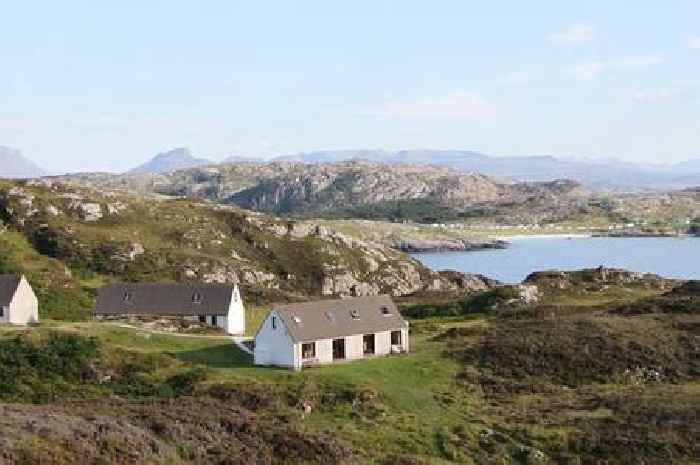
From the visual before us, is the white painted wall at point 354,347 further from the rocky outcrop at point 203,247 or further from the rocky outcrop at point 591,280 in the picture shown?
the rocky outcrop at point 591,280

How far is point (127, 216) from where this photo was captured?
13862 centimetres

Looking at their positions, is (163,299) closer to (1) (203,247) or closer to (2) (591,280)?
(1) (203,247)

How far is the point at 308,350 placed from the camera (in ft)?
228

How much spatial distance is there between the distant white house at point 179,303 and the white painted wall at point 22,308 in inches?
223

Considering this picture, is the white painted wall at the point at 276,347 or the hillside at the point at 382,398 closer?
the hillside at the point at 382,398

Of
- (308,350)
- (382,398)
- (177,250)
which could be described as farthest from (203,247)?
(382,398)

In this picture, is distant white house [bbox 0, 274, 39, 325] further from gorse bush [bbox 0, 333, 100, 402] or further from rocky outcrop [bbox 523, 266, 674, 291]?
rocky outcrop [bbox 523, 266, 674, 291]

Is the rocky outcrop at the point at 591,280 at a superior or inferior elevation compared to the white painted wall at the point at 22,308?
inferior

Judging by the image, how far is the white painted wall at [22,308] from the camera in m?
82.7

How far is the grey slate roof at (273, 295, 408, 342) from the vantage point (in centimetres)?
6938

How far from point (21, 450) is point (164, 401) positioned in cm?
2006

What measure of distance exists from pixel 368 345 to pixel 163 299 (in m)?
24.2

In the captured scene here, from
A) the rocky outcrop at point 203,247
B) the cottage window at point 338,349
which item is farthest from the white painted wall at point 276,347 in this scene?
the rocky outcrop at point 203,247

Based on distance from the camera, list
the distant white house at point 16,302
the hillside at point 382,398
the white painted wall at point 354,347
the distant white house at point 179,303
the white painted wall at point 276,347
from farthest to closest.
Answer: the distant white house at point 179,303 → the distant white house at point 16,302 → the white painted wall at point 354,347 → the white painted wall at point 276,347 → the hillside at point 382,398
